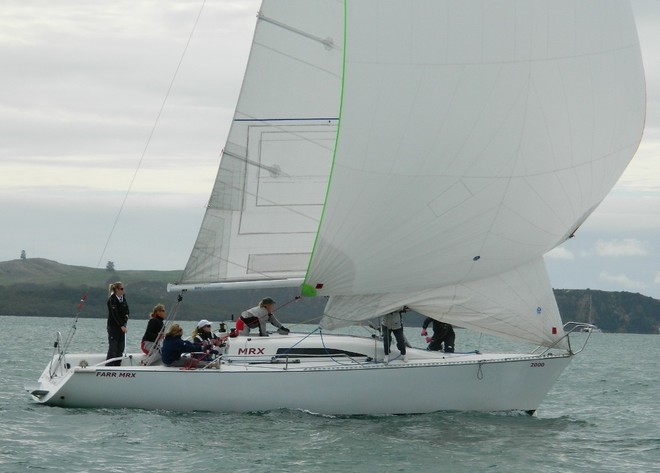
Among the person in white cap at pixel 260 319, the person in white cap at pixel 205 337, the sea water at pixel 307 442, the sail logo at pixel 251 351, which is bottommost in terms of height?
the sea water at pixel 307 442

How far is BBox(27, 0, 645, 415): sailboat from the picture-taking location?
14.7 meters

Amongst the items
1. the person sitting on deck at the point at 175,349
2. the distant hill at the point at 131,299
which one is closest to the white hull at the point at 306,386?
the person sitting on deck at the point at 175,349

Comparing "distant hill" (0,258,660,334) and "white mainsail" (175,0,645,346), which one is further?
"distant hill" (0,258,660,334)

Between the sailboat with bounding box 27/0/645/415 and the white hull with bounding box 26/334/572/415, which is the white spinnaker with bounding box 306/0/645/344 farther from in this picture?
the white hull with bounding box 26/334/572/415

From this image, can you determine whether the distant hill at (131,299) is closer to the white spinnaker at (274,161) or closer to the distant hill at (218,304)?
the distant hill at (218,304)

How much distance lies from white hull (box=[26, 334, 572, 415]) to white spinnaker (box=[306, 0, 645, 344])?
0.84 m

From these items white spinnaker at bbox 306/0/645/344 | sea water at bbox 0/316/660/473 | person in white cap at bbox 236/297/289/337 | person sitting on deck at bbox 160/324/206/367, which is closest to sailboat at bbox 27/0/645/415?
white spinnaker at bbox 306/0/645/344

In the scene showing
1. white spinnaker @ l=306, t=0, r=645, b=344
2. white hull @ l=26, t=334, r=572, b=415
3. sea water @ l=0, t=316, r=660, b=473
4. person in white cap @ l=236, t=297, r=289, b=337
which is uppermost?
white spinnaker @ l=306, t=0, r=645, b=344

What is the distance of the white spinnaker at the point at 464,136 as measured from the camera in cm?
1462

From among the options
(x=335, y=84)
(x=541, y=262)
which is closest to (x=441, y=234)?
(x=541, y=262)

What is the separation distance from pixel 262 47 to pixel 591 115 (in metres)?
5.14

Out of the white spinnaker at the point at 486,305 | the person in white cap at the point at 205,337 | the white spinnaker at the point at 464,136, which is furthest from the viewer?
the person in white cap at the point at 205,337

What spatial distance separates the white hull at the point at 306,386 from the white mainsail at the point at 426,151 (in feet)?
2.48

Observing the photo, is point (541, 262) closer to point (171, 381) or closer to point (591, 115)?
point (591, 115)
